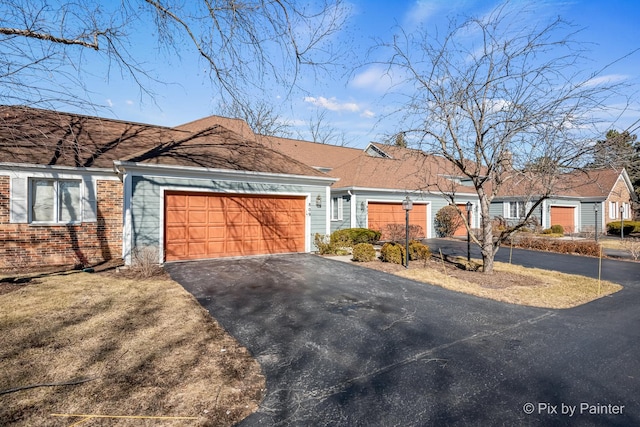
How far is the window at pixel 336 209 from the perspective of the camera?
1634 centimetres

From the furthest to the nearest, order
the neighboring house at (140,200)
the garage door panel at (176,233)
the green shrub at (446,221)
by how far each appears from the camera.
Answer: the green shrub at (446,221)
the garage door panel at (176,233)
the neighboring house at (140,200)

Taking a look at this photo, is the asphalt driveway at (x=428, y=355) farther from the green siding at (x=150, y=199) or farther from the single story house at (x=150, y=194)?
the single story house at (x=150, y=194)

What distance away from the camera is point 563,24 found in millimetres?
7066

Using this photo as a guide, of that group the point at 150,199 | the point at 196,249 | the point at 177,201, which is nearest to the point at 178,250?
the point at 196,249

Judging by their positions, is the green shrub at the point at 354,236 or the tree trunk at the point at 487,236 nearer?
the tree trunk at the point at 487,236

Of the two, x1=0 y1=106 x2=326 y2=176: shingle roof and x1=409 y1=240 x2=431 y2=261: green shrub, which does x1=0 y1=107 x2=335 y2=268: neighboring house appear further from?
x1=409 y1=240 x2=431 y2=261: green shrub

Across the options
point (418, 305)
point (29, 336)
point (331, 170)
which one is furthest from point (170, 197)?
point (331, 170)

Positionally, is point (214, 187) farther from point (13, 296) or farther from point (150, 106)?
point (13, 296)

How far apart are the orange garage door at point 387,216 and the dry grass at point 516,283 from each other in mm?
6201

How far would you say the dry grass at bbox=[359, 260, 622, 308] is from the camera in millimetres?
6469

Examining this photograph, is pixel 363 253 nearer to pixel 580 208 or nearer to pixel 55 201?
pixel 55 201

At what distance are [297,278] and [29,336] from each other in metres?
4.89

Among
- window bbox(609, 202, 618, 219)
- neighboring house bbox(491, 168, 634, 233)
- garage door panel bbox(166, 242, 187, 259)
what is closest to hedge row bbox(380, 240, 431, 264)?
garage door panel bbox(166, 242, 187, 259)

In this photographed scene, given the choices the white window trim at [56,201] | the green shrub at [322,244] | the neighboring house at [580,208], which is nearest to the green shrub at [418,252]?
the green shrub at [322,244]
